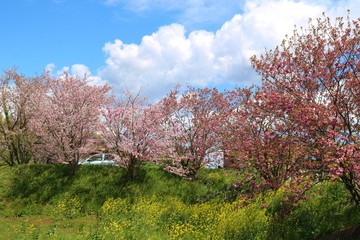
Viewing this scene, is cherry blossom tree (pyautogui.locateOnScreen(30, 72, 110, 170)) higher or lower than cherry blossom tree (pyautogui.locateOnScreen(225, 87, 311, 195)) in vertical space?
higher

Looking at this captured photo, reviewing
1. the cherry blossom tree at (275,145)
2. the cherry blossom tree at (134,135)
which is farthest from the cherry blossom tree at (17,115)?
the cherry blossom tree at (275,145)

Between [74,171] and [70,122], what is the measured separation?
110 inches

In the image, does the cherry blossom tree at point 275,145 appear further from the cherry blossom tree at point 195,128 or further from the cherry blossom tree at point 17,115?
the cherry blossom tree at point 17,115

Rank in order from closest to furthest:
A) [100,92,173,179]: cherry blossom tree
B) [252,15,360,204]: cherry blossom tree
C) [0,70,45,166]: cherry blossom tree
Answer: [252,15,360,204]: cherry blossom tree < [100,92,173,179]: cherry blossom tree < [0,70,45,166]: cherry blossom tree

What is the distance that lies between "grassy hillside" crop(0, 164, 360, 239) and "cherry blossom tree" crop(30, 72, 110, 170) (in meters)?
1.51

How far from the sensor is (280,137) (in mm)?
9875

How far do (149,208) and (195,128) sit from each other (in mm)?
7274

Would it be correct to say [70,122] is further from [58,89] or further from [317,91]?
[317,91]

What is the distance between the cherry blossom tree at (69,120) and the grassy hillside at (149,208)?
1.51m

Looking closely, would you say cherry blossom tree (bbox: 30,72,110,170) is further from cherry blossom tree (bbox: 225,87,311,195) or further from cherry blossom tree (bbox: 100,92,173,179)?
cherry blossom tree (bbox: 225,87,311,195)

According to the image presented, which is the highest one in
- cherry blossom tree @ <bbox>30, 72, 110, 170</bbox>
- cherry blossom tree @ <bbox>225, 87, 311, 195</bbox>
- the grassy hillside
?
cherry blossom tree @ <bbox>30, 72, 110, 170</bbox>

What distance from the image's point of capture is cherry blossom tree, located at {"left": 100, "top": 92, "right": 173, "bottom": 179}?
754 inches

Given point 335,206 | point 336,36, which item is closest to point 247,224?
point 335,206

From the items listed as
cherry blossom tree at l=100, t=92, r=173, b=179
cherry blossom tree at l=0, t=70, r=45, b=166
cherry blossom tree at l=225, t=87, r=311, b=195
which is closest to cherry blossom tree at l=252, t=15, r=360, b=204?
cherry blossom tree at l=225, t=87, r=311, b=195
